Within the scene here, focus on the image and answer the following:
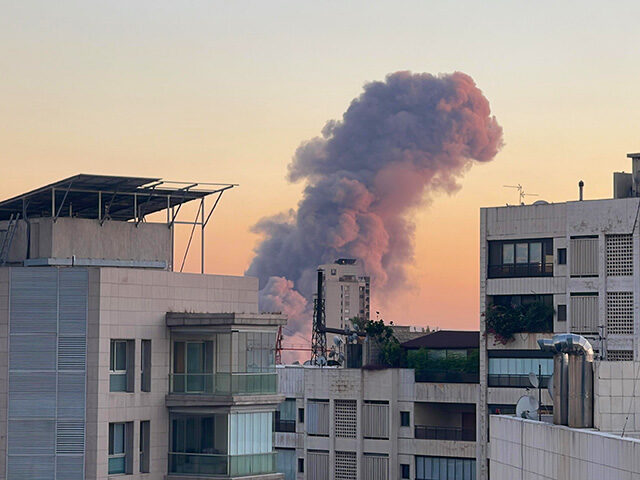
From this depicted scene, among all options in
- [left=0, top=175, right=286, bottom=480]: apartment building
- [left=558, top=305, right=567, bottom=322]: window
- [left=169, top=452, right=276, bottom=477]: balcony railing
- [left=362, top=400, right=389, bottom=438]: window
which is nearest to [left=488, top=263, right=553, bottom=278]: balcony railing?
[left=558, top=305, right=567, bottom=322]: window

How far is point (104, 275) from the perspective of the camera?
56500mm

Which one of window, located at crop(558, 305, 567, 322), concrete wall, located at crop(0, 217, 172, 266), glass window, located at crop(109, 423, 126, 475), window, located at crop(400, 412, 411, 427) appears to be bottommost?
window, located at crop(400, 412, 411, 427)

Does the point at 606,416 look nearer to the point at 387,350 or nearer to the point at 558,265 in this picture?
the point at 558,265

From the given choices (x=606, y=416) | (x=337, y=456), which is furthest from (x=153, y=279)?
(x=337, y=456)

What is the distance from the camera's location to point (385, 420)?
97.4 metres

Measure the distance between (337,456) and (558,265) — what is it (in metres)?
20.8

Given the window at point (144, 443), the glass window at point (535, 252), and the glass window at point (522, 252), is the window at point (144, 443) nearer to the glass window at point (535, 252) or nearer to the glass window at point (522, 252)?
the glass window at point (535, 252)

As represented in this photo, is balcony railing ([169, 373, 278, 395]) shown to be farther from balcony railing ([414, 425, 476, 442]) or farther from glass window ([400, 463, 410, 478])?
glass window ([400, 463, 410, 478])

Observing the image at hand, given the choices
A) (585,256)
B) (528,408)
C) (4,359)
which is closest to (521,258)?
(585,256)

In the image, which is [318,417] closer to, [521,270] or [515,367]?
[515,367]

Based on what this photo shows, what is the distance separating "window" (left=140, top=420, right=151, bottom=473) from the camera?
2277 inches

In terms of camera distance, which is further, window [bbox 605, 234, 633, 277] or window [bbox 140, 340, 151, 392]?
window [bbox 605, 234, 633, 277]

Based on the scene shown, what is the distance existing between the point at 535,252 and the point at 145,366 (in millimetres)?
38314

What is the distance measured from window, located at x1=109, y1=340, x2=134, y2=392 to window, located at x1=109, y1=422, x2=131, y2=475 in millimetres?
1438
